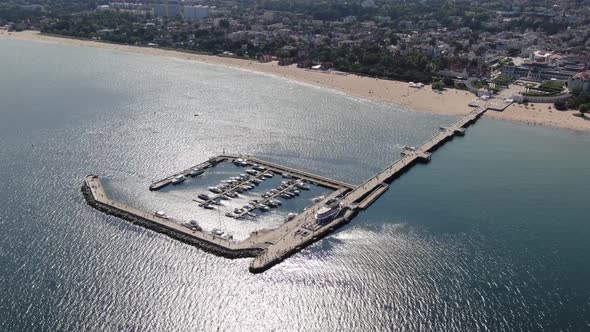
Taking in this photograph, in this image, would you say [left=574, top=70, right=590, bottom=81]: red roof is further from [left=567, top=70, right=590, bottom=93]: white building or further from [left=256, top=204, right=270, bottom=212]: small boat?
[left=256, top=204, right=270, bottom=212]: small boat

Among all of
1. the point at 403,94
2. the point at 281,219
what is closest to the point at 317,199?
the point at 281,219

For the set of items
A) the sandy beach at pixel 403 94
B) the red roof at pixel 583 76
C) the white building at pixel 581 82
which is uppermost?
the red roof at pixel 583 76

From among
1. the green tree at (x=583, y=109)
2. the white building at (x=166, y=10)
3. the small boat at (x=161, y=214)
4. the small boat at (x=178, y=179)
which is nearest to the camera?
the small boat at (x=161, y=214)

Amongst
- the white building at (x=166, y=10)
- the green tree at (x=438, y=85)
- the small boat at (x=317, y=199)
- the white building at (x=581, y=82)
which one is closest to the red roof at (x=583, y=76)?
the white building at (x=581, y=82)

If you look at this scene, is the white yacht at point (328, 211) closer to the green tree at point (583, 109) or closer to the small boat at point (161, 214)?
the small boat at point (161, 214)

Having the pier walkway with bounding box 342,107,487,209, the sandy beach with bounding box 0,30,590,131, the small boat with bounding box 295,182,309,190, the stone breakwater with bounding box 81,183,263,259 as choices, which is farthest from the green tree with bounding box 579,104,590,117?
the stone breakwater with bounding box 81,183,263,259

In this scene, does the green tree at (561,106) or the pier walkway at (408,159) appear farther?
the green tree at (561,106)

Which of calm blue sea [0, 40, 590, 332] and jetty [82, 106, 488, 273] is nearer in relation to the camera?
calm blue sea [0, 40, 590, 332]

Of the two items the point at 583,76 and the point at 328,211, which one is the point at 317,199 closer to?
the point at 328,211
